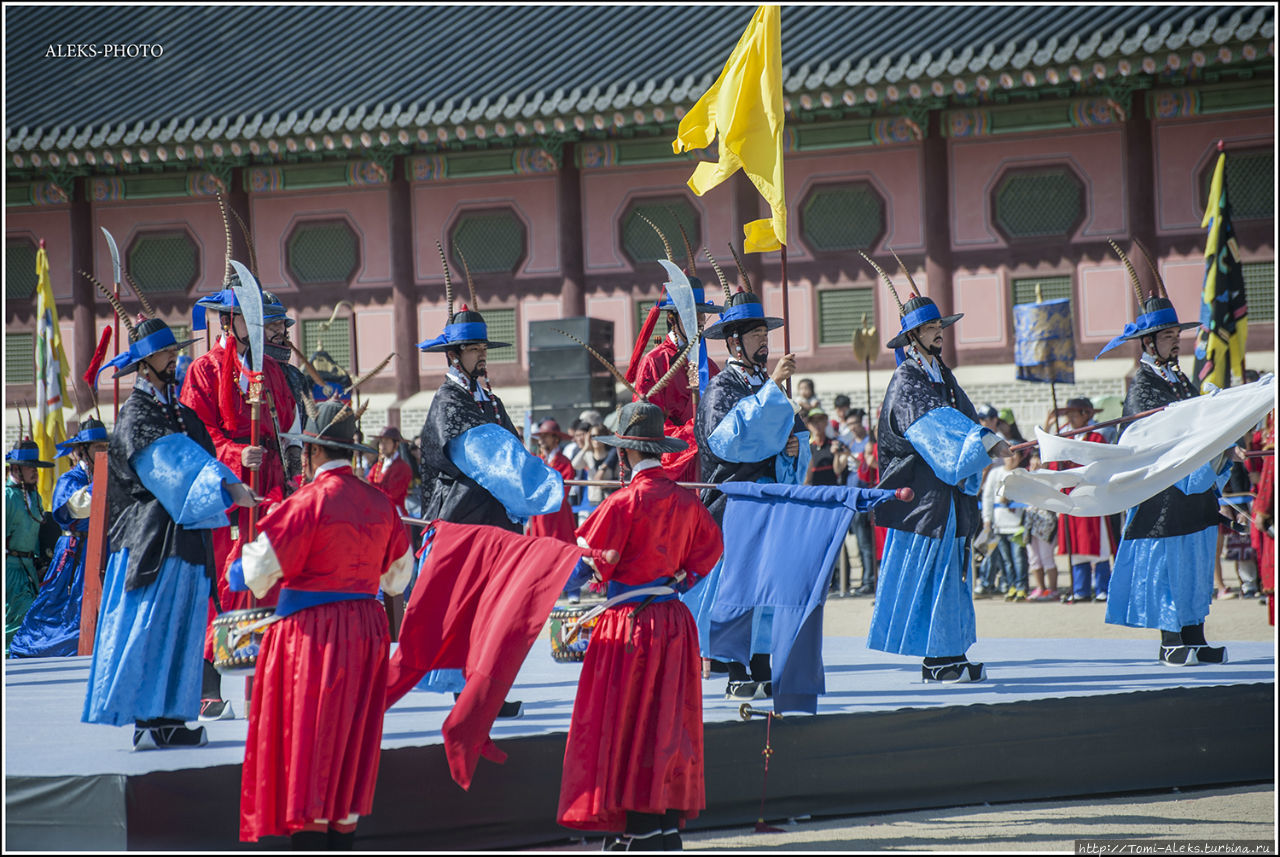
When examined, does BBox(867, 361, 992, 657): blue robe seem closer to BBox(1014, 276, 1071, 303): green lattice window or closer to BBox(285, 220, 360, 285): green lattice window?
BBox(1014, 276, 1071, 303): green lattice window

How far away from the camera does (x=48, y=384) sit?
446 inches

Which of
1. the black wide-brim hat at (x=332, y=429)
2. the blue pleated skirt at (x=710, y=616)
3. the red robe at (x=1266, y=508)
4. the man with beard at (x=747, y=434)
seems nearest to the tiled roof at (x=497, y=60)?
the red robe at (x=1266, y=508)

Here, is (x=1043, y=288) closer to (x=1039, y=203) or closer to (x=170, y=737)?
(x=1039, y=203)

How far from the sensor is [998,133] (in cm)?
1309

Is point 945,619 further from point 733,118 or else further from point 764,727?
point 733,118

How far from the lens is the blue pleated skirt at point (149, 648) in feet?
16.0

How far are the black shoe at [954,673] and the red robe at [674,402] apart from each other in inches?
55.0

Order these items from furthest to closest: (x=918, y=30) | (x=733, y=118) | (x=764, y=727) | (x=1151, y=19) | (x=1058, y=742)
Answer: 1. (x=918, y=30)
2. (x=1151, y=19)
3. (x=733, y=118)
4. (x=1058, y=742)
5. (x=764, y=727)

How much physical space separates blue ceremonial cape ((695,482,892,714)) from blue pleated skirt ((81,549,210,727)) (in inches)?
79.3

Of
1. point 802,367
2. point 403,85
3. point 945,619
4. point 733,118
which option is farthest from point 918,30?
point 945,619

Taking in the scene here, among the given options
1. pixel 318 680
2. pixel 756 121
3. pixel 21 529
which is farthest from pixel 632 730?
pixel 21 529

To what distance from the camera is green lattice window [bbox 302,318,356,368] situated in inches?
583

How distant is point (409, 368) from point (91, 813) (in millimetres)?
10463

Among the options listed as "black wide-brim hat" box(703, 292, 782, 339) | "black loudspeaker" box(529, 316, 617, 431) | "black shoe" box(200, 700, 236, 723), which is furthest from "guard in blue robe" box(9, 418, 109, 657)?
"black loudspeaker" box(529, 316, 617, 431)
